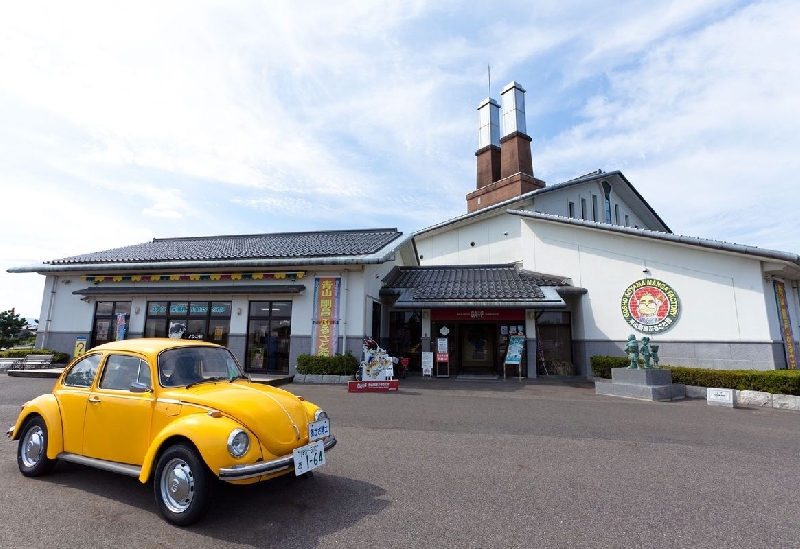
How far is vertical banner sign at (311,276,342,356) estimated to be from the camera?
14461 mm

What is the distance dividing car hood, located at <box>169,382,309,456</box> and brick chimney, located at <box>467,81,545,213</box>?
21.3 meters

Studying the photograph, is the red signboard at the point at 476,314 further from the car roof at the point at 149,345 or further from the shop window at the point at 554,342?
the car roof at the point at 149,345

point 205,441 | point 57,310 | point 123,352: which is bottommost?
point 205,441

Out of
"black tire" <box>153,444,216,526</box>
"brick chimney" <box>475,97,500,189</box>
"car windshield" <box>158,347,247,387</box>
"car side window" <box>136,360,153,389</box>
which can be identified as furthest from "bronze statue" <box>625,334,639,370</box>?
"brick chimney" <box>475,97,500,189</box>

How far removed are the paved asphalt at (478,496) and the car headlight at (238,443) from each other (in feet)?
2.11

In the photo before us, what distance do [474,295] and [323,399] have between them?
24.5ft

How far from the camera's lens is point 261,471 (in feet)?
11.7

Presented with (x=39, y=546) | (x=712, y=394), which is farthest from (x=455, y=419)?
(x=712, y=394)

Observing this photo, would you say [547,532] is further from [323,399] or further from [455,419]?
[323,399]

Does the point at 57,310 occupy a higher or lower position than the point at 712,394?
higher

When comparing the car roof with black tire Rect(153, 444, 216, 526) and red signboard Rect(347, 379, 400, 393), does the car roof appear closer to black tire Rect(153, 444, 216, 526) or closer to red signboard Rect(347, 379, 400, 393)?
black tire Rect(153, 444, 216, 526)

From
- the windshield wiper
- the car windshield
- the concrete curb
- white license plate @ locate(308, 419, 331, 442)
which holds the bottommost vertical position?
the concrete curb

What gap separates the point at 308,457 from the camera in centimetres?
397

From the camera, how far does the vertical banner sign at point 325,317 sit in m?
14.5
